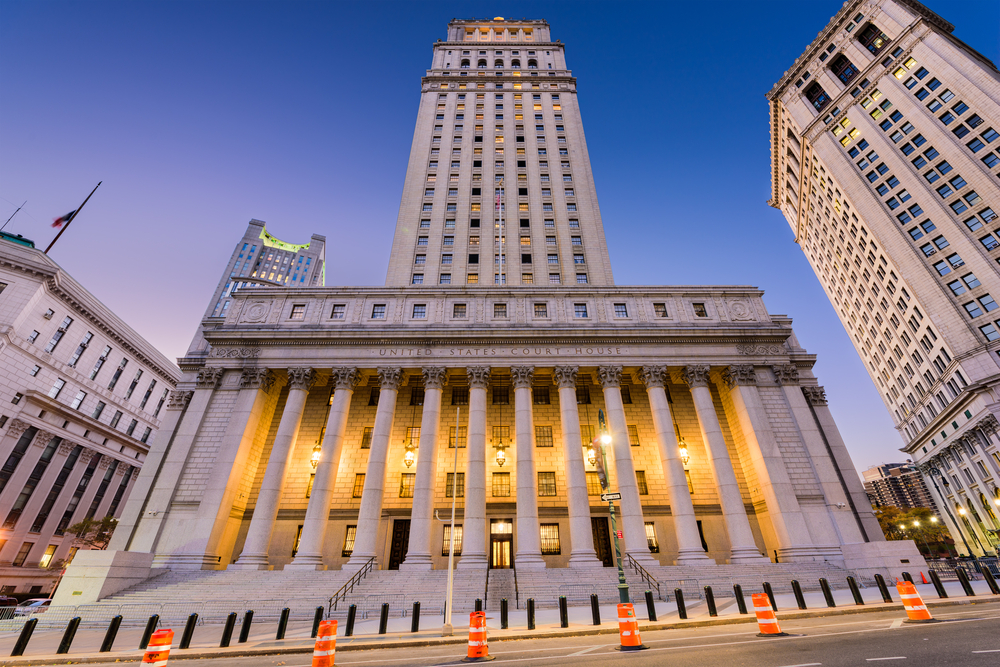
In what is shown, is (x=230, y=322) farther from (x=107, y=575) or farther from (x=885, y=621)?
(x=885, y=621)

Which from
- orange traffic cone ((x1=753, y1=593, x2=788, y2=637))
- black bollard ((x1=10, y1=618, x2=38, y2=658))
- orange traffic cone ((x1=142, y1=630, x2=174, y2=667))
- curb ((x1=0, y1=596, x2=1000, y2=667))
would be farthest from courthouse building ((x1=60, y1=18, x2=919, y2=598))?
orange traffic cone ((x1=142, y1=630, x2=174, y2=667))

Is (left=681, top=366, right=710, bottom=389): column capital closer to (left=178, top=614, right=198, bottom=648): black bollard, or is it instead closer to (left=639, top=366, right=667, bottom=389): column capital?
(left=639, top=366, right=667, bottom=389): column capital

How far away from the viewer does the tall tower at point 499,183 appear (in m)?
47.2

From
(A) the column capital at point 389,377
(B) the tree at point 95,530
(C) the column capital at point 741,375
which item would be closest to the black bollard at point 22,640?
(A) the column capital at point 389,377


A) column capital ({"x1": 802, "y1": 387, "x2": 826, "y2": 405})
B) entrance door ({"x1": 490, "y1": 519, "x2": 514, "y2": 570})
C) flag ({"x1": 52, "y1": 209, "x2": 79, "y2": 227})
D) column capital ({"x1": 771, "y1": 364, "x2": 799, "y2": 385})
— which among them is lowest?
entrance door ({"x1": 490, "y1": 519, "x2": 514, "y2": 570})

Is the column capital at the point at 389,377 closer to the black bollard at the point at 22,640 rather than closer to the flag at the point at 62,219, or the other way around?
the black bollard at the point at 22,640

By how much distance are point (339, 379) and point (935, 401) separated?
3182 inches

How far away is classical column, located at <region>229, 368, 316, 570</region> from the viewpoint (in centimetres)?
2697

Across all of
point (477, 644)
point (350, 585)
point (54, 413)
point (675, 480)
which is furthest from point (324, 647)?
point (54, 413)

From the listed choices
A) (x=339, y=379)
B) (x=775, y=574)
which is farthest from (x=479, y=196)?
(x=775, y=574)

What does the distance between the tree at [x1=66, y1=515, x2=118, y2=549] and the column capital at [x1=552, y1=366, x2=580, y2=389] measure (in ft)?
180

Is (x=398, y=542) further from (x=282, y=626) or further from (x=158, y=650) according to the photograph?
(x=158, y=650)

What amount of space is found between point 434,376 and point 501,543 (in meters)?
13.5

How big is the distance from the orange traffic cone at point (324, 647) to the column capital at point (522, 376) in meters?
23.2
